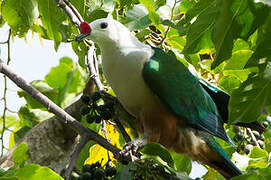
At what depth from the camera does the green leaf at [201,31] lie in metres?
1.74

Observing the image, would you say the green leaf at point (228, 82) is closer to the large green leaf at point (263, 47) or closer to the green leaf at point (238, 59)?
the green leaf at point (238, 59)

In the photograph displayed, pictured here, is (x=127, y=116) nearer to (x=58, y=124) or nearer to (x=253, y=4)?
(x=58, y=124)

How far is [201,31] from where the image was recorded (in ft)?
6.03

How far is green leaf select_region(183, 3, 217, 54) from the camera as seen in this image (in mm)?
1739

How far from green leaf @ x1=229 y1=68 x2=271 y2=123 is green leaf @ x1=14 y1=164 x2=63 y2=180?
738 millimetres

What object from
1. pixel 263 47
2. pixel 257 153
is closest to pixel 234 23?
pixel 263 47

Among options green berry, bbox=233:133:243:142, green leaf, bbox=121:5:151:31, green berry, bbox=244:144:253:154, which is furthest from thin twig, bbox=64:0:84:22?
green berry, bbox=233:133:243:142

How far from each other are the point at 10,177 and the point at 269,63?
1087 mm

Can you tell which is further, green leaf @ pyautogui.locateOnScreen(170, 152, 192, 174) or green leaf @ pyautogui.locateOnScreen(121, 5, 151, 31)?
green leaf @ pyautogui.locateOnScreen(170, 152, 192, 174)

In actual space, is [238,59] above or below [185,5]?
below

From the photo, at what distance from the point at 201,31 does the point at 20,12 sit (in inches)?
37.7

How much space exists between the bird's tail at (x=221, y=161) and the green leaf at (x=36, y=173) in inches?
41.2

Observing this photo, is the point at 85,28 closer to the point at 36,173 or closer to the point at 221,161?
the point at 36,173

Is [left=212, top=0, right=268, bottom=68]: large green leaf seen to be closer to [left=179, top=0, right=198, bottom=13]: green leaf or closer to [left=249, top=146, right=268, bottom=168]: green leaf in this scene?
[left=179, top=0, right=198, bottom=13]: green leaf
